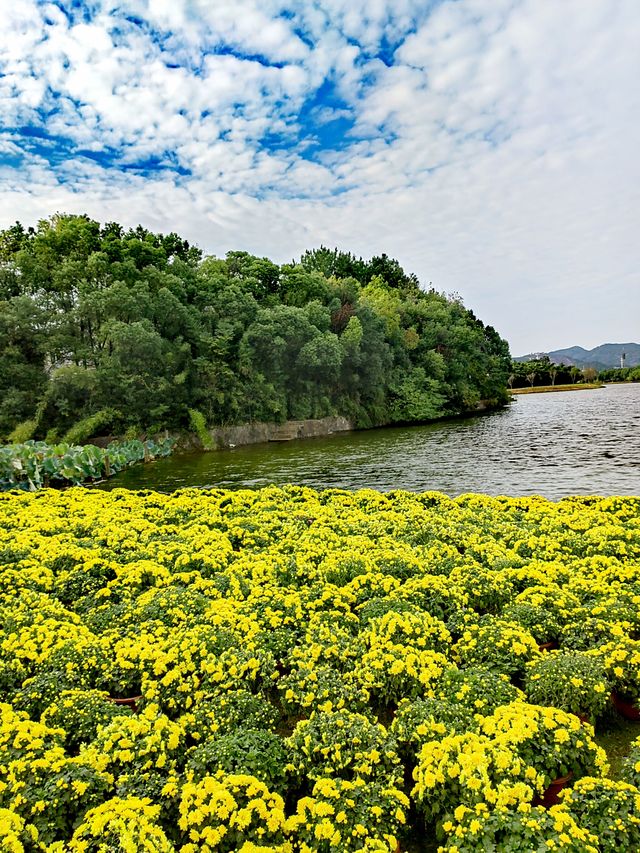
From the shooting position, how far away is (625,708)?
4363 millimetres

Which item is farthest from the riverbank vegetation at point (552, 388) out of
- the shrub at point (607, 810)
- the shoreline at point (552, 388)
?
the shrub at point (607, 810)

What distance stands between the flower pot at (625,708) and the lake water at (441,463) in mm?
10173

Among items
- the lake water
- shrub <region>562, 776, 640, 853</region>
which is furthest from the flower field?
the lake water

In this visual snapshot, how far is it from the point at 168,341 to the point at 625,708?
2771 cm

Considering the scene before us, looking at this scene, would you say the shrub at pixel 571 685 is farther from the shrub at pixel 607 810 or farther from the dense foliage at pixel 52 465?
the dense foliage at pixel 52 465

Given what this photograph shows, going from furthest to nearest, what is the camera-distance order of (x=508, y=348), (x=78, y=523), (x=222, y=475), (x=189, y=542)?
(x=508, y=348)
(x=222, y=475)
(x=78, y=523)
(x=189, y=542)

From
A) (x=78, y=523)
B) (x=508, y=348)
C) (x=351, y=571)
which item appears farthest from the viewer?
(x=508, y=348)

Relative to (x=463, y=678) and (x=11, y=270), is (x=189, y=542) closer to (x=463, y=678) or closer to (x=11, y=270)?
(x=463, y=678)

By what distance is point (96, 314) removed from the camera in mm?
26781

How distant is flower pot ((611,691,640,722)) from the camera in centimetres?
434

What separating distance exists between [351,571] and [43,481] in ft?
51.6

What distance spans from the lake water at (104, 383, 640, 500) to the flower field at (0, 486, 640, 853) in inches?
341

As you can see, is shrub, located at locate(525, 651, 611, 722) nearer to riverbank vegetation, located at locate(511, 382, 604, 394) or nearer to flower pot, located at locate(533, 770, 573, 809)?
flower pot, located at locate(533, 770, 573, 809)

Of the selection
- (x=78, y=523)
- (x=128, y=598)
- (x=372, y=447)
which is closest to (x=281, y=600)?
(x=128, y=598)
